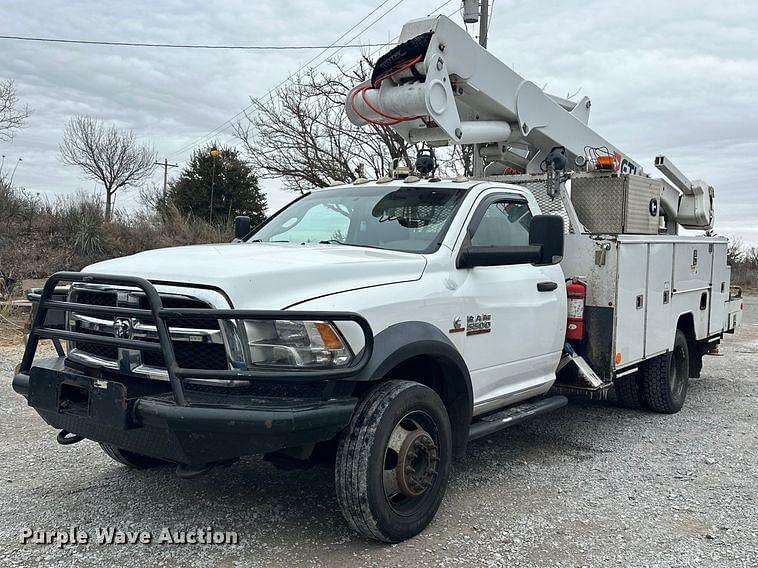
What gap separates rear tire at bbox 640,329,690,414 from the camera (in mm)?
6742

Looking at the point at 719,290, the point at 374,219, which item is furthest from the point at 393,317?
the point at 719,290

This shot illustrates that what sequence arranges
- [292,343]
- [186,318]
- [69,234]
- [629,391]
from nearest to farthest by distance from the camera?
[186,318]
[292,343]
[629,391]
[69,234]

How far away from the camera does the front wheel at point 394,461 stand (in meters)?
3.50

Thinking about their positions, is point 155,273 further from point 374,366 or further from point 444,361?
point 444,361

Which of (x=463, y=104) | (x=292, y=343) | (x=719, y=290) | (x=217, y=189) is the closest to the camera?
(x=292, y=343)

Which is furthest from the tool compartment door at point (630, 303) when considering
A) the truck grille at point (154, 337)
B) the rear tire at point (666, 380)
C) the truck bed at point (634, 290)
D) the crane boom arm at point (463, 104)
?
the truck grille at point (154, 337)

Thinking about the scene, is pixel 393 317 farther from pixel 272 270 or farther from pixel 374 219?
pixel 374 219

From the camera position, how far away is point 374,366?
3469 mm

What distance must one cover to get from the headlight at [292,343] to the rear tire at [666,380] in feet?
14.3

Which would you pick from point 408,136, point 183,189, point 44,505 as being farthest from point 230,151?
point 44,505

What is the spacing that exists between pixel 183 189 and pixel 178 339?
27.7m

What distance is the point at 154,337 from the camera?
346cm

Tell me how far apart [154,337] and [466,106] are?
3.89 meters

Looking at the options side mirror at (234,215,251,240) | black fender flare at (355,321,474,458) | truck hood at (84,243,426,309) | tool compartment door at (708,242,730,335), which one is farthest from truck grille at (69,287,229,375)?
tool compartment door at (708,242,730,335)
